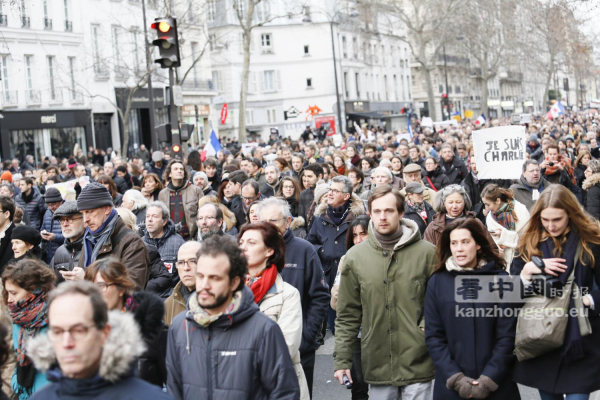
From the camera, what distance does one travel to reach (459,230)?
5.00m

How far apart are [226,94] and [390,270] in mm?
56214

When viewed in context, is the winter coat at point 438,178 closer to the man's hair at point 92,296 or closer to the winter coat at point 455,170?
the winter coat at point 455,170

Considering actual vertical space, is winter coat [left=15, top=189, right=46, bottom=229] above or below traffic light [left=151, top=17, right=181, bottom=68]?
below

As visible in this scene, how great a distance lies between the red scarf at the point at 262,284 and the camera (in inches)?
198

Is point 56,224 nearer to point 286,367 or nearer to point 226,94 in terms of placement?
point 286,367

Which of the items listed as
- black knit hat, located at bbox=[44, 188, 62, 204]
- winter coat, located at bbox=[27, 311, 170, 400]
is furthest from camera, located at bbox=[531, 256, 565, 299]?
black knit hat, located at bbox=[44, 188, 62, 204]

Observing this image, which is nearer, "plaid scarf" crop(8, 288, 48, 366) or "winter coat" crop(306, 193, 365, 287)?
"plaid scarf" crop(8, 288, 48, 366)

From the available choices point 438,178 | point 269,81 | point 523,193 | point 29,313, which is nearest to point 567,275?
point 29,313

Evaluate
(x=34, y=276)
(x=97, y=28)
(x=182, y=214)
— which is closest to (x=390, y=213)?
(x=34, y=276)

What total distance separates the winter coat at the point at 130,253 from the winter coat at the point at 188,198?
15.6 feet

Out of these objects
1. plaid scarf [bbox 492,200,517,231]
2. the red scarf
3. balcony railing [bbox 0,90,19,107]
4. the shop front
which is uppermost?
balcony railing [bbox 0,90,19,107]

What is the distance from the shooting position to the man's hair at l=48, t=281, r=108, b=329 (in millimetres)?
3113

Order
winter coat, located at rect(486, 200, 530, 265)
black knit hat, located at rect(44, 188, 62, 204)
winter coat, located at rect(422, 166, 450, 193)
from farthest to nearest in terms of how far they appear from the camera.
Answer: winter coat, located at rect(422, 166, 450, 193) → black knit hat, located at rect(44, 188, 62, 204) → winter coat, located at rect(486, 200, 530, 265)

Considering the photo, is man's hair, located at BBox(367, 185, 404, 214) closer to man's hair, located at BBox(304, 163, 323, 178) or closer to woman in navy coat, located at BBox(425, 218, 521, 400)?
woman in navy coat, located at BBox(425, 218, 521, 400)
